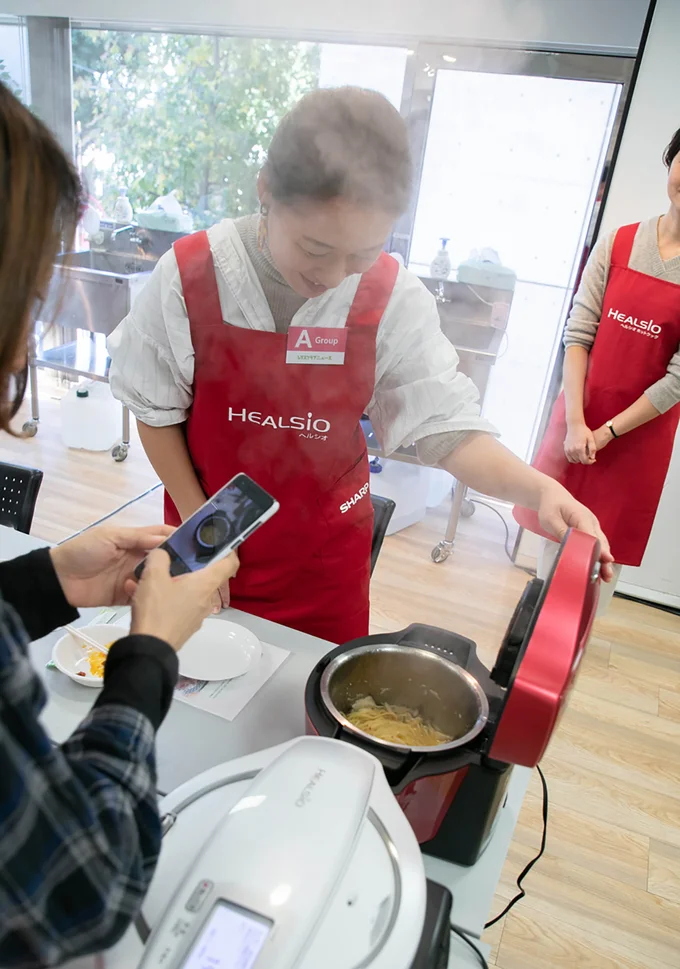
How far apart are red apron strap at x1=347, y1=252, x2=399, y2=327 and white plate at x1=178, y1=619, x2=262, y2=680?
0.50 metres

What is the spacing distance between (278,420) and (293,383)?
6 cm

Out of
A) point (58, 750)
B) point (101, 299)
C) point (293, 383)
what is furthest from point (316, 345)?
point (101, 299)

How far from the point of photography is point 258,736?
868 millimetres

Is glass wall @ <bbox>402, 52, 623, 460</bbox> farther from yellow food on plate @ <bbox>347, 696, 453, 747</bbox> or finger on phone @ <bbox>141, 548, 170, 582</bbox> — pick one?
finger on phone @ <bbox>141, 548, 170, 582</bbox>

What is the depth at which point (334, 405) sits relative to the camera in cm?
105

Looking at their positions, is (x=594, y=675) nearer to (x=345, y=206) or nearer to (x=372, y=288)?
(x=372, y=288)

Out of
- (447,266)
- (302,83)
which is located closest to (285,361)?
(302,83)

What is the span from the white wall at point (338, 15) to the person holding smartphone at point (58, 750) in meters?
0.84

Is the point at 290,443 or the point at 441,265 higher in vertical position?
the point at 441,265

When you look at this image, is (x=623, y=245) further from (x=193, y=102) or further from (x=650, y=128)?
(x=193, y=102)

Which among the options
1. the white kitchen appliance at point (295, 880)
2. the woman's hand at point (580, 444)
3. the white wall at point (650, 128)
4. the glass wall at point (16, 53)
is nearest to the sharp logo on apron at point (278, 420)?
the white kitchen appliance at point (295, 880)

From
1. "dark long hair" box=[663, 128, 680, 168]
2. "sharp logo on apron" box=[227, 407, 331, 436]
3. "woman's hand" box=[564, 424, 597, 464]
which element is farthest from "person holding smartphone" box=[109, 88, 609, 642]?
"dark long hair" box=[663, 128, 680, 168]

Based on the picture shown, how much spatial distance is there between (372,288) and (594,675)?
1.69 metres

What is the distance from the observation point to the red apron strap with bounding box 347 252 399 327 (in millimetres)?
1002
